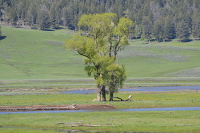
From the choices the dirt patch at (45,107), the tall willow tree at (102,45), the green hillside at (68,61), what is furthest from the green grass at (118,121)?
the green hillside at (68,61)

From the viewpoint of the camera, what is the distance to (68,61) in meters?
139

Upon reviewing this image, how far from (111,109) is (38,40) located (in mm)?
145249

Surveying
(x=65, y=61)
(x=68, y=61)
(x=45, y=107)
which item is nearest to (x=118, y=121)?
(x=45, y=107)

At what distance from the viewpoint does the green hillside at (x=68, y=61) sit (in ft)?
351

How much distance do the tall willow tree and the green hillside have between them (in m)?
47.3

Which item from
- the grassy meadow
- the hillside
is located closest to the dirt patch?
the grassy meadow

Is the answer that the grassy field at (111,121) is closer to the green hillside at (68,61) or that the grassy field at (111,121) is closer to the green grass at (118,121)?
the green grass at (118,121)

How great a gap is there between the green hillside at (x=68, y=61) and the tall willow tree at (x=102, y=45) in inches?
1861

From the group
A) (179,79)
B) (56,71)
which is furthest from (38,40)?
(179,79)

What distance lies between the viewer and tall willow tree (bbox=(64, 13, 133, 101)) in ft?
149

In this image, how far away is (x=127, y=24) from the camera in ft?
154

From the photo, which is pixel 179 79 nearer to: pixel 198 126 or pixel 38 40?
pixel 198 126

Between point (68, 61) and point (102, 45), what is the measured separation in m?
92.7

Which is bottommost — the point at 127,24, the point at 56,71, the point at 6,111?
the point at 56,71
